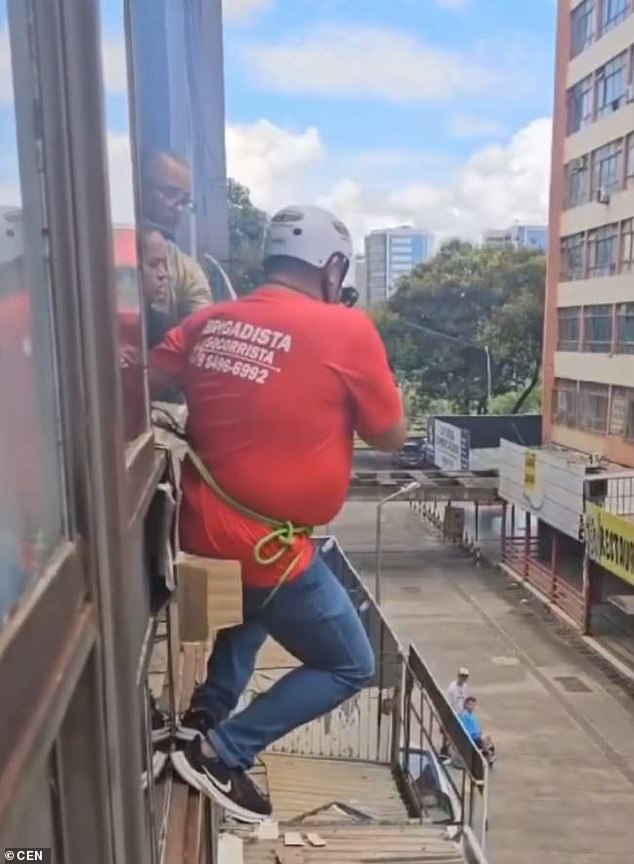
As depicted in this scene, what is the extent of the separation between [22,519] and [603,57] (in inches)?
599

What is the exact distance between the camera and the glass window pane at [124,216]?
1.23m

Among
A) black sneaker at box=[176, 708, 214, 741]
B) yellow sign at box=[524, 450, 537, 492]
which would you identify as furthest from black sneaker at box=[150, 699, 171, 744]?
yellow sign at box=[524, 450, 537, 492]

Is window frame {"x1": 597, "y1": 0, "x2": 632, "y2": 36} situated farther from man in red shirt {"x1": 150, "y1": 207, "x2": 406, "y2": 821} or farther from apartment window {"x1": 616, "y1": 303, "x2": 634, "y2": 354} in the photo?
man in red shirt {"x1": 150, "y1": 207, "x2": 406, "y2": 821}

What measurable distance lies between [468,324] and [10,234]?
2069 cm

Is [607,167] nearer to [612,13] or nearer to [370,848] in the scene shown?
[612,13]

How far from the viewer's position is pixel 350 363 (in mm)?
1797

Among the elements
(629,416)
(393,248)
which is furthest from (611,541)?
(393,248)

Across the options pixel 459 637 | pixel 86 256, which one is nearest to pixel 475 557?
pixel 459 637

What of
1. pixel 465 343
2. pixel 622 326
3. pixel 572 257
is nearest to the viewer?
pixel 622 326

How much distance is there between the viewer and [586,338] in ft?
49.0

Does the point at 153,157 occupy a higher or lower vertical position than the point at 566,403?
higher

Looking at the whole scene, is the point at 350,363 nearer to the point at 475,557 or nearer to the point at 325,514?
the point at 325,514

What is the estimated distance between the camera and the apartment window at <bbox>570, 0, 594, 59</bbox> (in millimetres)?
14500

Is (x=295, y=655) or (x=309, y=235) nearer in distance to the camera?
(x=309, y=235)
